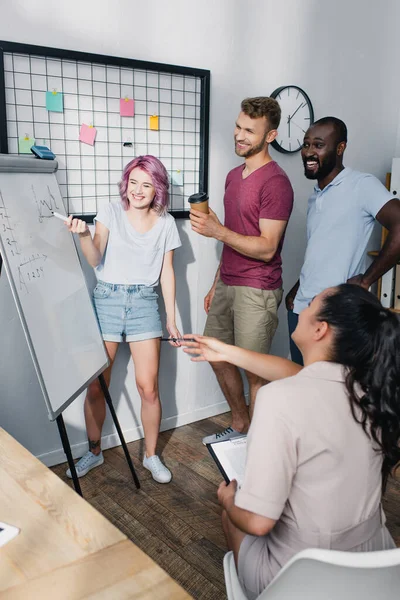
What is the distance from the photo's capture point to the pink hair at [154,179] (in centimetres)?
229

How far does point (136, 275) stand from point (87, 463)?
2.93ft

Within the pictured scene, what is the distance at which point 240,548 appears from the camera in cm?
125

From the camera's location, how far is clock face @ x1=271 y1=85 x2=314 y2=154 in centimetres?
301

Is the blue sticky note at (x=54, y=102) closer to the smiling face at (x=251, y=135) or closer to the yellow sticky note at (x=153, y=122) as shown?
the yellow sticky note at (x=153, y=122)

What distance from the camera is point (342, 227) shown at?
90.7 inches

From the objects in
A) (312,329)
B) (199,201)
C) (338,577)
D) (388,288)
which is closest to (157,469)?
(199,201)

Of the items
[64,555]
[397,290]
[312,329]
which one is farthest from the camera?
[397,290]

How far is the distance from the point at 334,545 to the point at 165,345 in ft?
5.88

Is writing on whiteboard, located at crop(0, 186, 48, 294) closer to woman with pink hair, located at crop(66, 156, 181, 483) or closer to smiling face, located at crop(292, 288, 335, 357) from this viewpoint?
woman with pink hair, located at crop(66, 156, 181, 483)

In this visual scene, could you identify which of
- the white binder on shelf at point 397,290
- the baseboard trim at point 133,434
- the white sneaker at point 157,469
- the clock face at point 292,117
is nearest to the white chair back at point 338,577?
the white sneaker at point 157,469

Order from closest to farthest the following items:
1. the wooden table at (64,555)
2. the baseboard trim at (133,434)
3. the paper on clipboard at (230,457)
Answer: the wooden table at (64,555), the paper on clipboard at (230,457), the baseboard trim at (133,434)

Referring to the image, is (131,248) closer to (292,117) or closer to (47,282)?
(47,282)

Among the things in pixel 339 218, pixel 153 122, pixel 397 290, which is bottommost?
pixel 397 290

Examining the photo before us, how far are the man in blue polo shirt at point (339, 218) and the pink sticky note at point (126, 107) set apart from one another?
2.64ft
